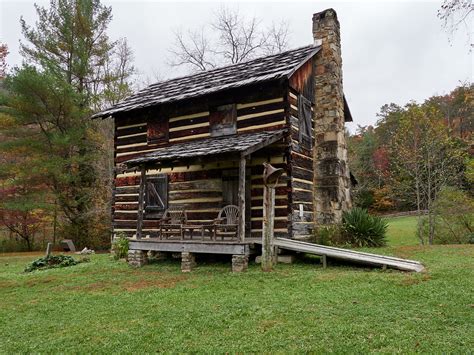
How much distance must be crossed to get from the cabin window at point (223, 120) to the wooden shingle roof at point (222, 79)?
806 mm

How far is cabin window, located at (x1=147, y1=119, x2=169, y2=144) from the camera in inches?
617

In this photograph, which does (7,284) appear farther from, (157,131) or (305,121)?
(305,121)

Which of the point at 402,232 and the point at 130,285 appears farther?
the point at 402,232

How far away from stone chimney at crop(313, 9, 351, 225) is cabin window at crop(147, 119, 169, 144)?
5826 mm

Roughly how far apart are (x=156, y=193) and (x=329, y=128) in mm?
7028

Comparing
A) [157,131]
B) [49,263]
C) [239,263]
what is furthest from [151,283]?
[157,131]

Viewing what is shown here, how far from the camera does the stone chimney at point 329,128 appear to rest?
1477 centimetres

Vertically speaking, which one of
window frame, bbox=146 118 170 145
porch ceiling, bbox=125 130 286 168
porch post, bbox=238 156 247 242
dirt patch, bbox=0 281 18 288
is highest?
window frame, bbox=146 118 170 145

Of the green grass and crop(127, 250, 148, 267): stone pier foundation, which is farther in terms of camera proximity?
the green grass

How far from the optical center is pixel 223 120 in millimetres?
14156

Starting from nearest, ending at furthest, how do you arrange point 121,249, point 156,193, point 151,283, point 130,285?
point 130,285
point 151,283
point 121,249
point 156,193

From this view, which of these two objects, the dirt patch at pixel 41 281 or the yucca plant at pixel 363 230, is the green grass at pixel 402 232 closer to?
the yucca plant at pixel 363 230

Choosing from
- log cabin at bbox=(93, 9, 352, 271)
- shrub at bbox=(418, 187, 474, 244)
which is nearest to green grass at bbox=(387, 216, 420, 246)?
shrub at bbox=(418, 187, 474, 244)

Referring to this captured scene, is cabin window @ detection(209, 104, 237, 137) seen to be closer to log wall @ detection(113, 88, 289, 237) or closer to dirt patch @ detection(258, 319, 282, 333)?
log wall @ detection(113, 88, 289, 237)
